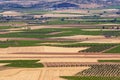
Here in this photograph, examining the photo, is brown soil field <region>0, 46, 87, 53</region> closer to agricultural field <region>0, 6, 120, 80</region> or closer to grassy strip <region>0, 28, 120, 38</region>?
agricultural field <region>0, 6, 120, 80</region>

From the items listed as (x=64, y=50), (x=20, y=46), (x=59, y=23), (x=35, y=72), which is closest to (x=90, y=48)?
(x=64, y=50)

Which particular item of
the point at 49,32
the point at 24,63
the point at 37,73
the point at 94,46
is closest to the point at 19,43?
the point at 94,46

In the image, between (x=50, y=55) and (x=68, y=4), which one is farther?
(x=68, y=4)

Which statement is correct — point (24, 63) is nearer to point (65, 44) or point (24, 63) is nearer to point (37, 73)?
point (37, 73)

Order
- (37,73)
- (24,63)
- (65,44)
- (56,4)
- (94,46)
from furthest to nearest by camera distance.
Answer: (56,4), (65,44), (94,46), (24,63), (37,73)

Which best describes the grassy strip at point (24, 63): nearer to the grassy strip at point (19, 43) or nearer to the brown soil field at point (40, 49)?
the brown soil field at point (40, 49)

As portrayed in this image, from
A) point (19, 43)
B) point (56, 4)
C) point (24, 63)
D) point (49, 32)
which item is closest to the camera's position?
point (24, 63)

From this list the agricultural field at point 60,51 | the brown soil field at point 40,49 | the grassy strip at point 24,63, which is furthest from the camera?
the brown soil field at point 40,49

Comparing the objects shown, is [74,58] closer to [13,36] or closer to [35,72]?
[35,72]

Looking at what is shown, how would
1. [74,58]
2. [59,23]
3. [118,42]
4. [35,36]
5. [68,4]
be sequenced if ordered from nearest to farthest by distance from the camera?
[74,58]
[118,42]
[35,36]
[59,23]
[68,4]

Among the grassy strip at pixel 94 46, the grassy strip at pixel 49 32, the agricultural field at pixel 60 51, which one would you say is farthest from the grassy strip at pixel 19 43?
the grassy strip at pixel 49 32

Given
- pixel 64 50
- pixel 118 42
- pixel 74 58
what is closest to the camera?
pixel 74 58
